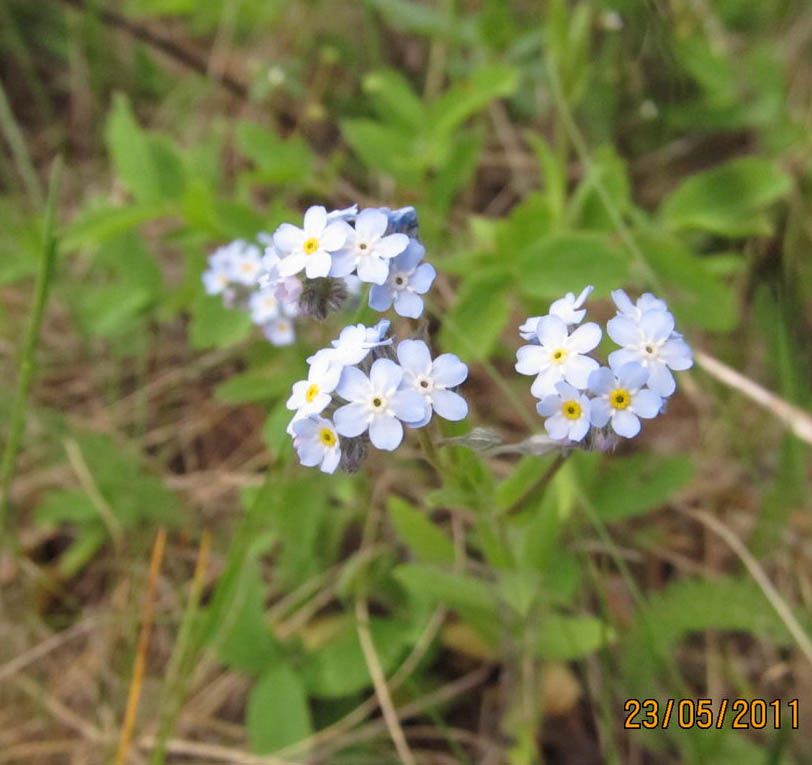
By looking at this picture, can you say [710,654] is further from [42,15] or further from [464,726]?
[42,15]

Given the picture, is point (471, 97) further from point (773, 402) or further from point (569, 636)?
point (569, 636)

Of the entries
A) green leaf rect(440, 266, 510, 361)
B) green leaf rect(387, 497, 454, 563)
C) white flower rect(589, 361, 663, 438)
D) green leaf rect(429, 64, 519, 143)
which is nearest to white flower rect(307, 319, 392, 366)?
white flower rect(589, 361, 663, 438)

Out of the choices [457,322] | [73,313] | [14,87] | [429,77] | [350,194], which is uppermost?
[14,87]

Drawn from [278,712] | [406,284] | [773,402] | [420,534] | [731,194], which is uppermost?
[731,194]

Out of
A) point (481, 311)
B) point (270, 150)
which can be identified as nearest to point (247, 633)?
point (481, 311)

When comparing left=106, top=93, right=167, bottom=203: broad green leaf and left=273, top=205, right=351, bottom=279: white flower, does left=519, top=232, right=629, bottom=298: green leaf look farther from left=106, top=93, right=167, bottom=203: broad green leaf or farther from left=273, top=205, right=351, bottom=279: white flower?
left=106, top=93, right=167, bottom=203: broad green leaf

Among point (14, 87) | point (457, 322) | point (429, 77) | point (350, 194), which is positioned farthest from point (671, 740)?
point (14, 87)

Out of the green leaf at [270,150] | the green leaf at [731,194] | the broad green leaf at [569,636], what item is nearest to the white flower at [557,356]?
the broad green leaf at [569,636]
